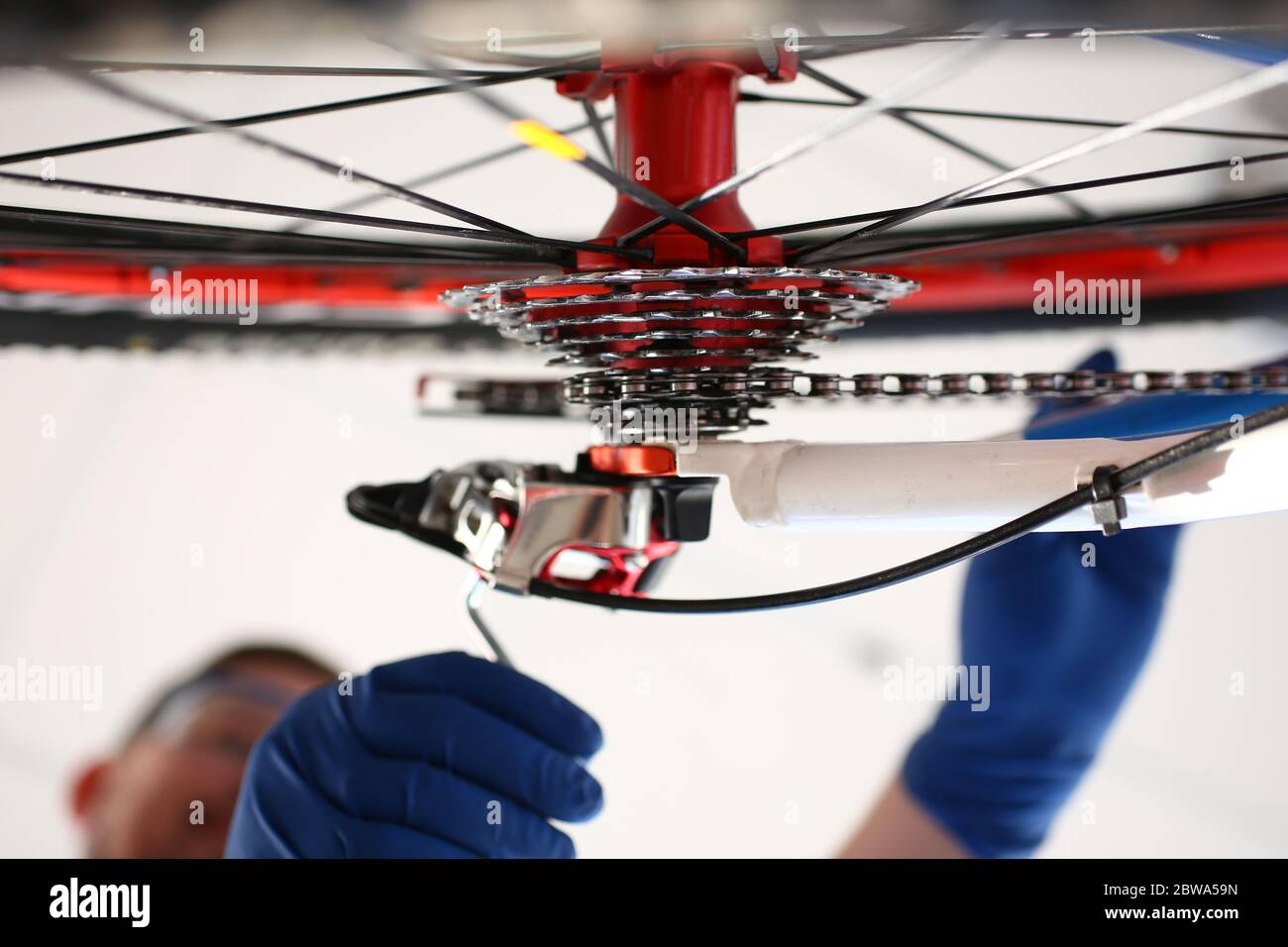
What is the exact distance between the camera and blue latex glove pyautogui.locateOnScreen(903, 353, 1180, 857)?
2.52 ft

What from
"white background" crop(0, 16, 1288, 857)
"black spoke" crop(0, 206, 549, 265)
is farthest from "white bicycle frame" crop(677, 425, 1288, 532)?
"white background" crop(0, 16, 1288, 857)

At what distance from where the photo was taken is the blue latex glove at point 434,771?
573 mm

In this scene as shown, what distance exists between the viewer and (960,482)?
0.42 meters

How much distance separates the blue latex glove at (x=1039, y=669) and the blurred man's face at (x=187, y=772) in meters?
0.56

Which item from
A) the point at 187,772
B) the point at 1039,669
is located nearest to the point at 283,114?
the point at 1039,669

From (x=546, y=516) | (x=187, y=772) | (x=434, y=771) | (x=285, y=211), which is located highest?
(x=285, y=211)

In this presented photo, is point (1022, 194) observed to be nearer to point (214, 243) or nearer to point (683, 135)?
point (683, 135)

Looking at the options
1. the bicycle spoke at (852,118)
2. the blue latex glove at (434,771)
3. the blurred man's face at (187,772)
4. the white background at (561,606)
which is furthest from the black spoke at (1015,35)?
the blurred man's face at (187,772)

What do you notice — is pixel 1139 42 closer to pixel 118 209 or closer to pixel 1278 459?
pixel 1278 459

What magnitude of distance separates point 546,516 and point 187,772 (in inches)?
26.5

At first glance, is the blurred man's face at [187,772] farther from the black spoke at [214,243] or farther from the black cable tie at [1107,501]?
the black cable tie at [1107,501]

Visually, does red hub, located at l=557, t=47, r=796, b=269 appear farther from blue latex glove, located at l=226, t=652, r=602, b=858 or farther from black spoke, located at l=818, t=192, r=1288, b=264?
blue latex glove, located at l=226, t=652, r=602, b=858

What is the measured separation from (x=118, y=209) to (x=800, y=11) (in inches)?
31.0

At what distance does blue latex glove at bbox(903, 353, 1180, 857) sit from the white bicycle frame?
1.14ft
